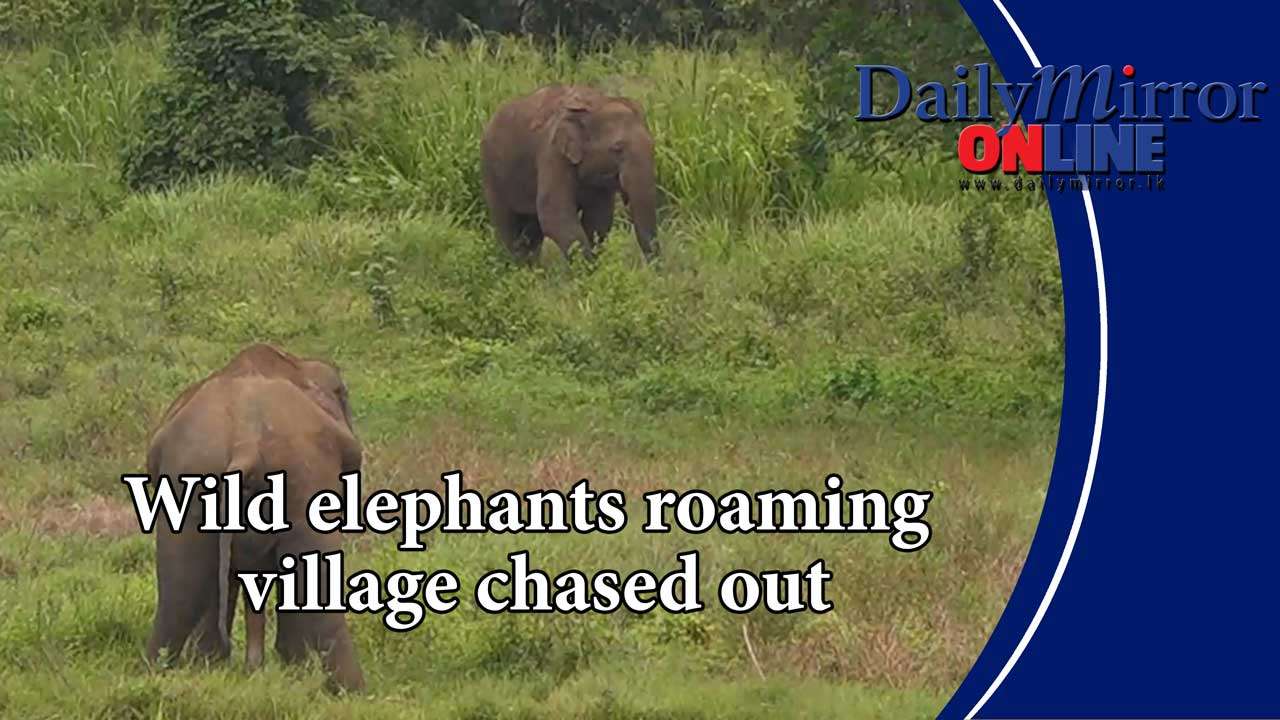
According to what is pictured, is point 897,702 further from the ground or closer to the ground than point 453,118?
closer to the ground

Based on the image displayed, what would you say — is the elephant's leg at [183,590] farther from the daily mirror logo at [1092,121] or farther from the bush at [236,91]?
the bush at [236,91]

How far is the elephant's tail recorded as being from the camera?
18.5ft

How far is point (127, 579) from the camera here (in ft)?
22.8

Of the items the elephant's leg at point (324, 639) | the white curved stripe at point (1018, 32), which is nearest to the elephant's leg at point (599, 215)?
the elephant's leg at point (324, 639)

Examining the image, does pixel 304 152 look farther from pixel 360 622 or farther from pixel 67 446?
pixel 360 622

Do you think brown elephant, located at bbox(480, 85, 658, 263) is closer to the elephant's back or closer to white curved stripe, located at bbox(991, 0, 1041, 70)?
the elephant's back

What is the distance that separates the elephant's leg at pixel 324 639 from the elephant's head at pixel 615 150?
643 centimetres

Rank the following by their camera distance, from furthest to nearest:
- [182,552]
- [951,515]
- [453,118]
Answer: [453,118] < [951,515] < [182,552]

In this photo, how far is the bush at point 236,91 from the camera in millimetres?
14430

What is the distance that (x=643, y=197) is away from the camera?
12227 millimetres

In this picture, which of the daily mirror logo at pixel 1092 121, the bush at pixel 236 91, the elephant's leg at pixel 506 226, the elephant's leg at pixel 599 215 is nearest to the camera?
the daily mirror logo at pixel 1092 121

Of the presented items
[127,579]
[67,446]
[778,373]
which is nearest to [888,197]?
[778,373]

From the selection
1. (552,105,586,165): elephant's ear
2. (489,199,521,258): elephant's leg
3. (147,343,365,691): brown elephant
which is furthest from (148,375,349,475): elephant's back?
(489,199,521,258): elephant's leg

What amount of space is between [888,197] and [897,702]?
8009mm
